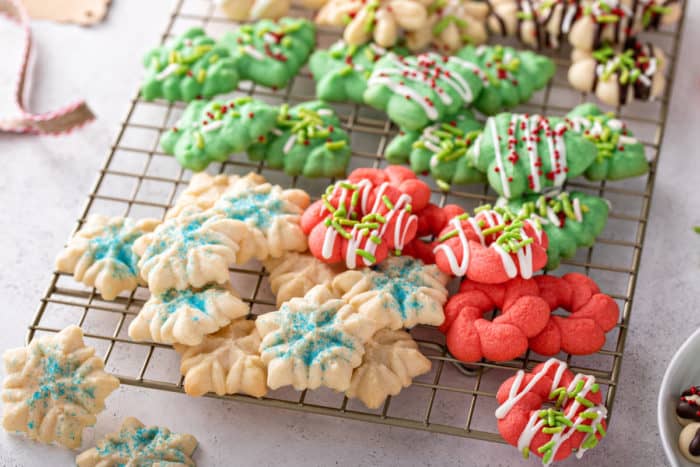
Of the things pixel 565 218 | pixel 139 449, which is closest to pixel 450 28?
pixel 565 218

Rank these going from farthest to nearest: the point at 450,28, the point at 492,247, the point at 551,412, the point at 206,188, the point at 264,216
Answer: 1. the point at 450,28
2. the point at 206,188
3. the point at 264,216
4. the point at 492,247
5. the point at 551,412

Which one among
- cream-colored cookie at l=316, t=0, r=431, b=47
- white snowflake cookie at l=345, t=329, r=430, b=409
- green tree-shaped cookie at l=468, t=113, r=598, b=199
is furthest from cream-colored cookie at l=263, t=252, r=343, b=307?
cream-colored cookie at l=316, t=0, r=431, b=47

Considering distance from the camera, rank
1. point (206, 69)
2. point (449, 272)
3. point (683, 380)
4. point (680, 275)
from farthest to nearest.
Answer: point (206, 69)
point (680, 275)
point (449, 272)
point (683, 380)

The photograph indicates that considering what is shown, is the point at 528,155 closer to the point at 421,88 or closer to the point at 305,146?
the point at 421,88

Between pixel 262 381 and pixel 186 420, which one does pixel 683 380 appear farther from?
pixel 186 420

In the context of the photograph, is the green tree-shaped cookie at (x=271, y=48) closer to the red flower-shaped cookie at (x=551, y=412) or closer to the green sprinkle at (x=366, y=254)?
the green sprinkle at (x=366, y=254)

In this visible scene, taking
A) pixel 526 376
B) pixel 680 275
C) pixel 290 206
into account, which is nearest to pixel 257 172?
pixel 290 206
